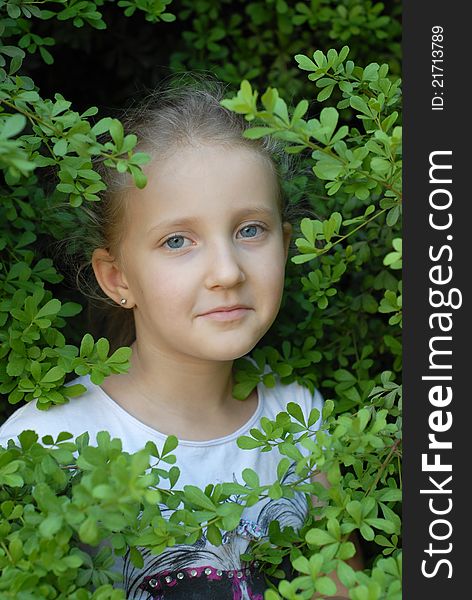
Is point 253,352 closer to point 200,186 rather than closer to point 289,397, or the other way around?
point 289,397

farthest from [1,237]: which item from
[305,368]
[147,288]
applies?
[305,368]

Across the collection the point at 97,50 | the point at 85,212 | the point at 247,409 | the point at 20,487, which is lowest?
the point at 20,487

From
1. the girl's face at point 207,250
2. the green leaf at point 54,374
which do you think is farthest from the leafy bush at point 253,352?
the girl's face at point 207,250

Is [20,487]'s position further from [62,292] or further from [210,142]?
[62,292]

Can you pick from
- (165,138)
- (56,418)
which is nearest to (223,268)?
(165,138)

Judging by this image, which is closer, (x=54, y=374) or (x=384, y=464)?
(x=384, y=464)

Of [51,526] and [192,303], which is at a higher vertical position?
[192,303]

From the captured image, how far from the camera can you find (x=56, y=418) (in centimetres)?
168

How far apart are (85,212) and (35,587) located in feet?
2.87

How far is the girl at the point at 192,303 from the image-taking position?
5.37 feet

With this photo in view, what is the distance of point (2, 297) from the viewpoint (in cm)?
177

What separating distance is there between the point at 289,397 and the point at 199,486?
0.36 m

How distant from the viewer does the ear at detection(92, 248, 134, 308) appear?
1.83 metres

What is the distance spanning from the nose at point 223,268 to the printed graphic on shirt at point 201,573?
402 mm
